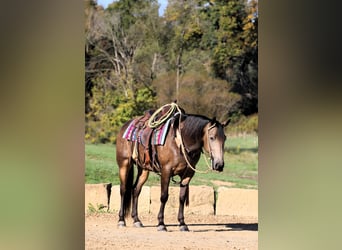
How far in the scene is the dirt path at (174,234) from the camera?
564 centimetres

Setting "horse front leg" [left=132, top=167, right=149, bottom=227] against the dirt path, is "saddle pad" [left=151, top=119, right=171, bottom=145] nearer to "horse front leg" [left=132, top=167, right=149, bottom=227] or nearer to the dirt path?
"horse front leg" [left=132, top=167, right=149, bottom=227]

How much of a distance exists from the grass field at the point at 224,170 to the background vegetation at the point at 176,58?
684mm

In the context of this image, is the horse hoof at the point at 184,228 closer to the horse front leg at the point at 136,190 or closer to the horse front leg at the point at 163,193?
the horse front leg at the point at 163,193

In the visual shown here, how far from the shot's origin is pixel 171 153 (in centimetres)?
620

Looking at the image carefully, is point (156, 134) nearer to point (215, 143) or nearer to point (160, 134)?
point (160, 134)

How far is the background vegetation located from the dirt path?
196 inches

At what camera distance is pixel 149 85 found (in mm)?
12734

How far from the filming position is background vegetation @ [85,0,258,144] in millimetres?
12523

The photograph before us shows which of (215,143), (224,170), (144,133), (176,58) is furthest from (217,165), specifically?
(176,58)

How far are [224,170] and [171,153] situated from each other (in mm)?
4572
